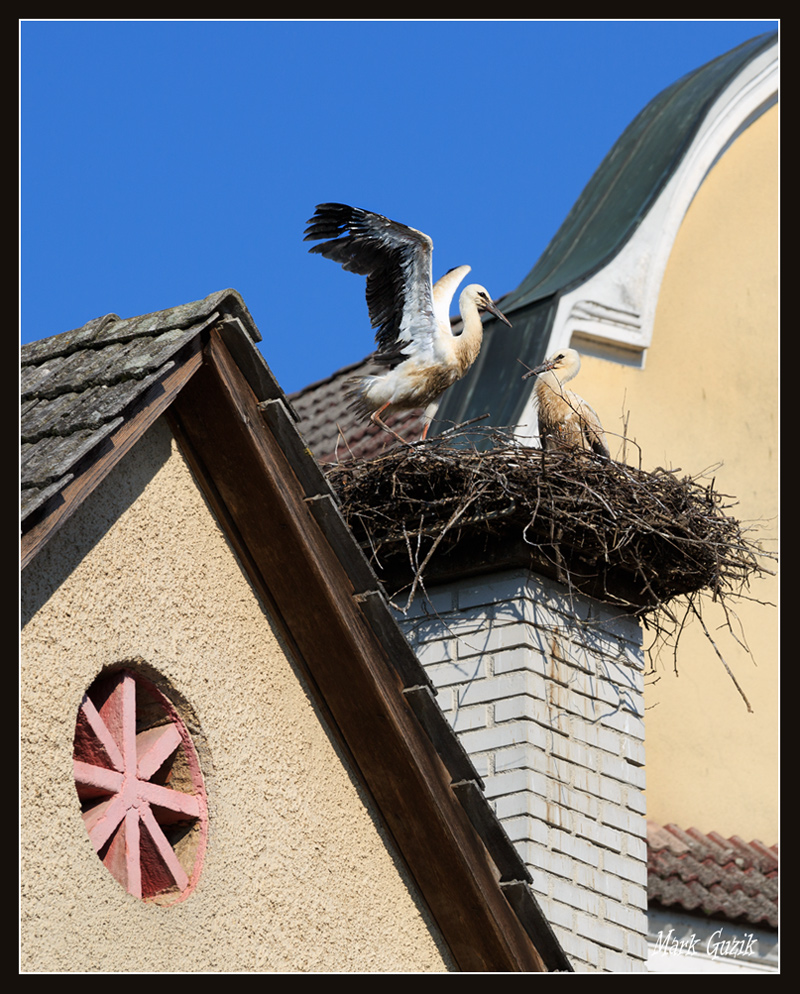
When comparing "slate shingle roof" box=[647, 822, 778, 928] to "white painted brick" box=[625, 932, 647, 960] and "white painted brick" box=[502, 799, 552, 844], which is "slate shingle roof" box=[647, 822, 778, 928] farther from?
"white painted brick" box=[502, 799, 552, 844]

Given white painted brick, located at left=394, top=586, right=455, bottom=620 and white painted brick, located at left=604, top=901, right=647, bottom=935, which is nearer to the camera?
white painted brick, located at left=604, top=901, right=647, bottom=935

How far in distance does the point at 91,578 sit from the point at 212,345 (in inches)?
28.7

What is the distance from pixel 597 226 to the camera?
434 inches

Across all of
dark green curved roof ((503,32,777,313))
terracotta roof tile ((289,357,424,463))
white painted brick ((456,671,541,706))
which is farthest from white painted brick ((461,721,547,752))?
dark green curved roof ((503,32,777,313))

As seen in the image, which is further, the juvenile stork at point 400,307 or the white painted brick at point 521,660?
the juvenile stork at point 400,307

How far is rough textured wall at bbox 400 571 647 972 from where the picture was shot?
20.8 ft

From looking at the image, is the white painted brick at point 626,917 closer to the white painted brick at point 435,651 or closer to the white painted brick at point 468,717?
the white painted brick at point 468,717

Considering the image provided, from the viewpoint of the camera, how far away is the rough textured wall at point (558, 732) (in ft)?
20.8

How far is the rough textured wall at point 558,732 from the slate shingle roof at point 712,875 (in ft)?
6.78

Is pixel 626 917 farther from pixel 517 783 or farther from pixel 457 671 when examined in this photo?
pixel 457 671

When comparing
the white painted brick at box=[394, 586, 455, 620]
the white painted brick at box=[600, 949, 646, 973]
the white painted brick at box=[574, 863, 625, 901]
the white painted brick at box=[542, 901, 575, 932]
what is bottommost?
the white painted brick at box=[600, 949, 646, 973]

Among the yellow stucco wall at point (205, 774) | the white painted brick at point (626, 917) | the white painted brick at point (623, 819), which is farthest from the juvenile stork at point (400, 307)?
the yellow stucco wall at point (205, 774)

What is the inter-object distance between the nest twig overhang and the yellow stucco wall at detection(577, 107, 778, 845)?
2738 millimetres

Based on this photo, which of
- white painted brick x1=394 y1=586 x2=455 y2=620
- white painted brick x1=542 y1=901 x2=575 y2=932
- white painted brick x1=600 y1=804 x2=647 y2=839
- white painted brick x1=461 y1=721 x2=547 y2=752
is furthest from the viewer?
white painted brick x1=394 y1=586 x2=455 y2=620
